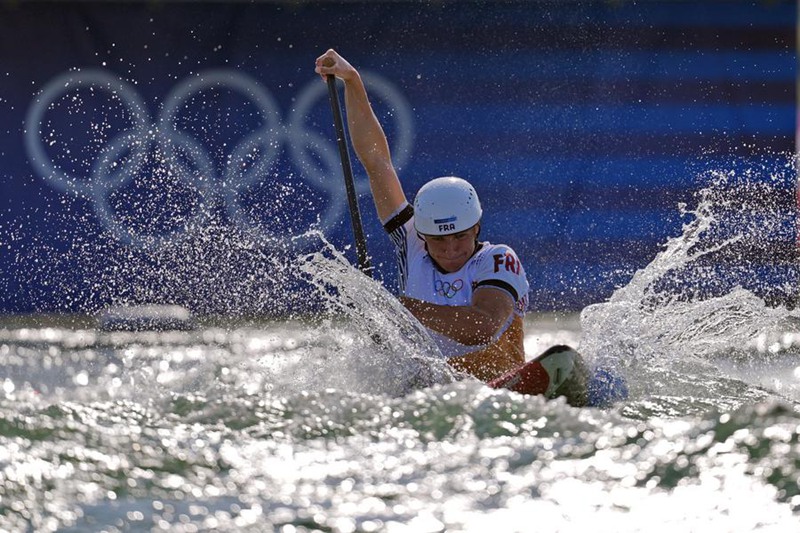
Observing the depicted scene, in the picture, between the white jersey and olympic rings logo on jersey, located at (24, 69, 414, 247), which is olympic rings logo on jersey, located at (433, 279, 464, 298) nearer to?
the white jersey

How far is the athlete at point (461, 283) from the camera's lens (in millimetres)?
6184

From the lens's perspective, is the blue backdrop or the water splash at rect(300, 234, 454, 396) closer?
the water splash at rect(300, 234, 454, 396)

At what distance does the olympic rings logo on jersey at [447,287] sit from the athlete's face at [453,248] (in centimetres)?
7

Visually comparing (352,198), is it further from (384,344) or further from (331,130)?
(331,130)

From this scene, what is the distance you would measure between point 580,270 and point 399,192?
4.33 meters

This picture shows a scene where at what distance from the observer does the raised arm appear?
6984mm

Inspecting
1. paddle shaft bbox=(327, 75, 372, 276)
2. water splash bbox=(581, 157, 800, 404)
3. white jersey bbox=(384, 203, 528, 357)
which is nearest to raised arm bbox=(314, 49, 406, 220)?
white jersey bbox=(384, 203, 528, 357)

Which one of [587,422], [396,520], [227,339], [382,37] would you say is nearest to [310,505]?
[396,520]

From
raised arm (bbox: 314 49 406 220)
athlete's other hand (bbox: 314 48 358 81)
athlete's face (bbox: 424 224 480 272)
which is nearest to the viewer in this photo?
athlete's face (bbox: 424 224 480 272)

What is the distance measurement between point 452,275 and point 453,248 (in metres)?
0.18

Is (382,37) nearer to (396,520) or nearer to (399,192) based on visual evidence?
(399,192)

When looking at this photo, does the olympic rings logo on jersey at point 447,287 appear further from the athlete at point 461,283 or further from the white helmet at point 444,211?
the white helmet at point 444,211

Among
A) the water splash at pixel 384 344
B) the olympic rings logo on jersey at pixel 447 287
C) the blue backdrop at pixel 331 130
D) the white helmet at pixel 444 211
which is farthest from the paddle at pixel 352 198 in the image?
the blue backdrop at pixel 331 130

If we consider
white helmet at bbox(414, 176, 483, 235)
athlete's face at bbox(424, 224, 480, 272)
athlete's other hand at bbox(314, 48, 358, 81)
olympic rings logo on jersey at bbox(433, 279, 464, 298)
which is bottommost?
olympic rings logo on jersey at bbox(433, 279, 464, 298)
